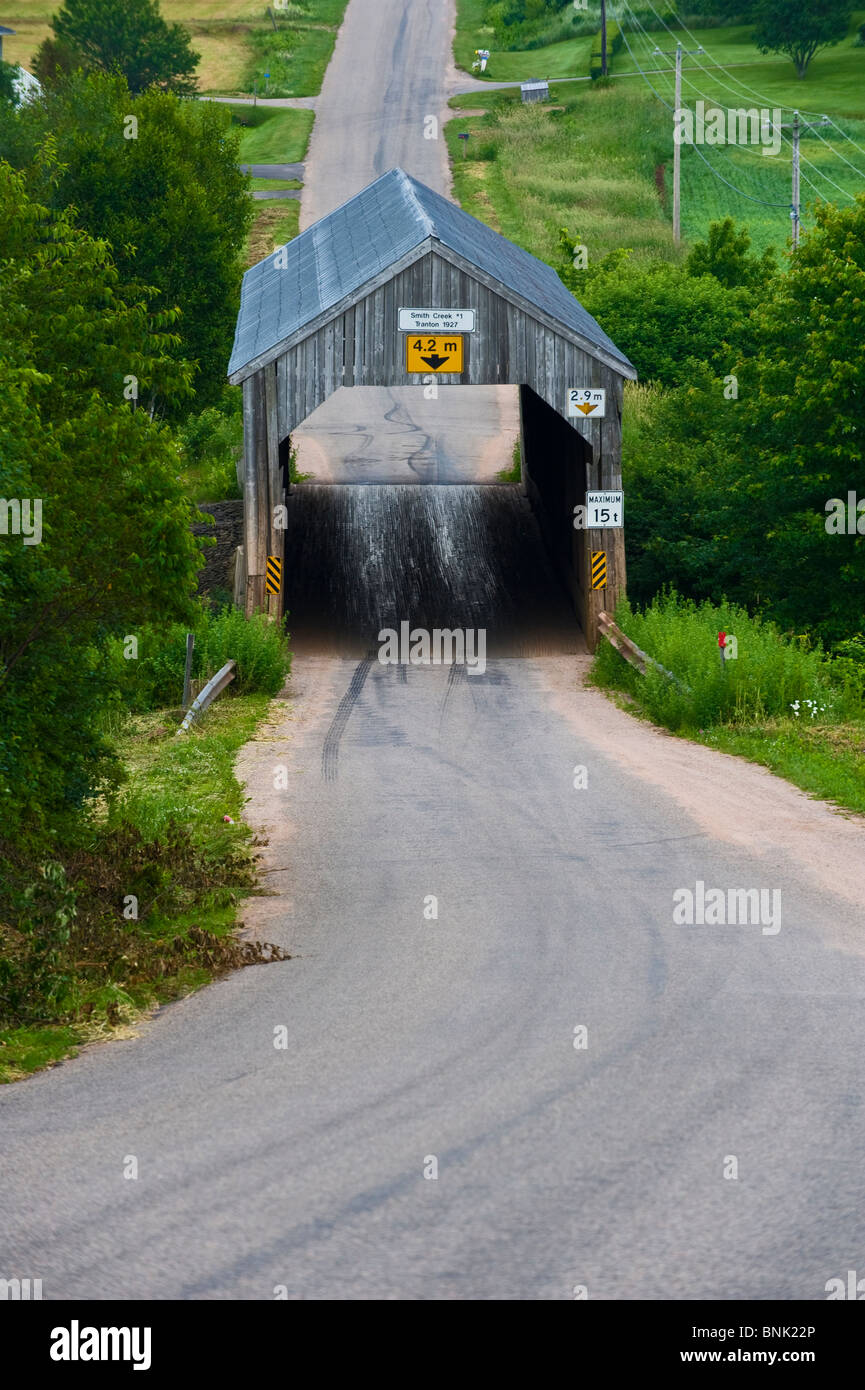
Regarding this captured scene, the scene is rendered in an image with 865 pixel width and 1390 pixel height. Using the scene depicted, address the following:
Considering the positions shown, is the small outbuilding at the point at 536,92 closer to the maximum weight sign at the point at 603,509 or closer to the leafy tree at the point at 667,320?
the leafy tree at the point at 667,320

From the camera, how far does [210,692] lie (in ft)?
73.3

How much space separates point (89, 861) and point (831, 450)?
1910 cm

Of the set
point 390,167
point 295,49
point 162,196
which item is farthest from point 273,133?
point 162,196

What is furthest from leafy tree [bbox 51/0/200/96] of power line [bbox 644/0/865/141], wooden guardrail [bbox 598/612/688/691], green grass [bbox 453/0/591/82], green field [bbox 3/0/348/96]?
wooden guardrail [bbox 598/612/688/691]

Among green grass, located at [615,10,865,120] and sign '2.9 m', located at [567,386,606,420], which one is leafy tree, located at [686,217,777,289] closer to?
sign '2.9 m', located at [567,386,606,420]

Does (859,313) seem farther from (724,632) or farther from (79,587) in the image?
(79,587)

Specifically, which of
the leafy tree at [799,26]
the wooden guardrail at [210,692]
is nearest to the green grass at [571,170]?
the leafy tree at [799,26]

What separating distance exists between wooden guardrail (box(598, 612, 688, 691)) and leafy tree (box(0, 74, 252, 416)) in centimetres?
1697

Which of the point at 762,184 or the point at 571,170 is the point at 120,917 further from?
the point at 762,184

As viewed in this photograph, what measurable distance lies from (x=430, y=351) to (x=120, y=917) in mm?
17418

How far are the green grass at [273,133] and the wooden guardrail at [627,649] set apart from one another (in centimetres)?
5379

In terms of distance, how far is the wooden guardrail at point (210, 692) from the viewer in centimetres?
2094

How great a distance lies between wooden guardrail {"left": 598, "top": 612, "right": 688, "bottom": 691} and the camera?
22375 mm

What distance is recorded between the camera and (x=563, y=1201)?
713 centimetres
